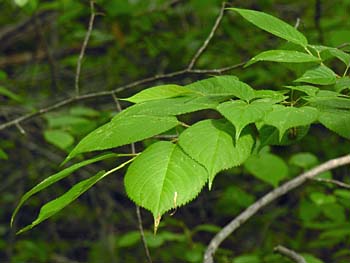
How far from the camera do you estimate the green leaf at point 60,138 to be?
1.85 meters

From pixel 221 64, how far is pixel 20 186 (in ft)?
3.16

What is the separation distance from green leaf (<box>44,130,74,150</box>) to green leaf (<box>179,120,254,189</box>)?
1021 mm

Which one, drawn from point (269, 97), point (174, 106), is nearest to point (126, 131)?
point (174, 106)

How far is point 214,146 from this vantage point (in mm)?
833

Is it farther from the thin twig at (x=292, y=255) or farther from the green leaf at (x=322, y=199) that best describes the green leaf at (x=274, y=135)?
the green leaf at (x=322, y=199)

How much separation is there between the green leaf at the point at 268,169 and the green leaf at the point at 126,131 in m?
1.02

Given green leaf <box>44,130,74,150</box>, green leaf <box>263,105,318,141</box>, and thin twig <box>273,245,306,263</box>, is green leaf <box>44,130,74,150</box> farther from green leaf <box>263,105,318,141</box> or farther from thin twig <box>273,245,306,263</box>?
green leaf <box>263,105,318,141</box>

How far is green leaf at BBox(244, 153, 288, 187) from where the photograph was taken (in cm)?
189

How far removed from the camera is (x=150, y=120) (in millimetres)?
867

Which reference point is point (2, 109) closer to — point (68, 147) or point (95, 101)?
point (68, 147)

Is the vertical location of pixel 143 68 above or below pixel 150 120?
below

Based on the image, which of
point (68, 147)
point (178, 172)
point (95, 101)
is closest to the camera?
point (178, 172)

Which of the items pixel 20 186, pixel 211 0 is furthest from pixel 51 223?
pixel 211 0

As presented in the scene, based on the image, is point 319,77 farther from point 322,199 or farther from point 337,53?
point 322,199
